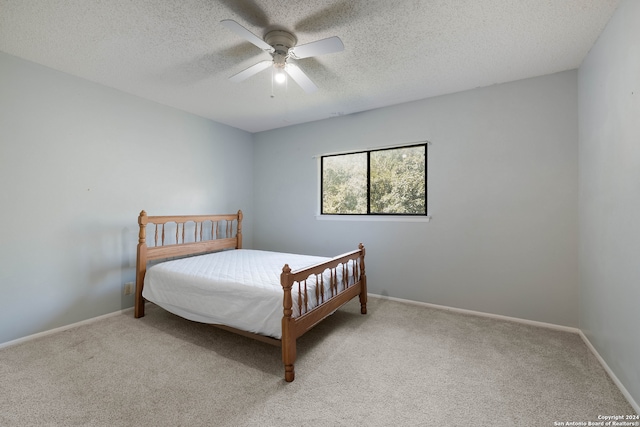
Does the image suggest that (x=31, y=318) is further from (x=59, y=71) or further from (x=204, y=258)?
(x=59, y=71)

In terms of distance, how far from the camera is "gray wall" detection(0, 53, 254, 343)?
95.0 inches

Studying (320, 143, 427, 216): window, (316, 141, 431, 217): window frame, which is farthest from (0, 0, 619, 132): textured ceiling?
(320, 143, 427, 216): window

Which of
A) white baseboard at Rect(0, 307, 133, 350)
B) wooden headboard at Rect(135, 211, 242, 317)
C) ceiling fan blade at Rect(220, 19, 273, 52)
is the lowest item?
white baseboard at Rect(0, 307, 133, 350)

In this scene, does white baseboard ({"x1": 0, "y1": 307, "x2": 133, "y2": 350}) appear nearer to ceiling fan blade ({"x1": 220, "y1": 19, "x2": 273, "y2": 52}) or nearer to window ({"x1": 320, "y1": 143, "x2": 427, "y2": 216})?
window ({"x1": 320, "y1": 143, "x2": 427, "y2": 216})

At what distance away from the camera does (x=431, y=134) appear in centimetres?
330

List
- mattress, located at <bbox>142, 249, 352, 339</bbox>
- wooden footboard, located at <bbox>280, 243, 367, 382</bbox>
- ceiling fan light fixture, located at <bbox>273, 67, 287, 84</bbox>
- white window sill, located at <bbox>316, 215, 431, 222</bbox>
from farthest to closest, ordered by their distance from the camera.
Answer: white window sill, located at <bbox>316, 215, 431, 222</bbox>, ceiling fan light fixture, located at <bbox>273, 67, 287, 84</bbox>, mattress, located at <bbox>142, 249, 352, 339</bbox>, wooden footboard, located at <bbox>280, 243, 367, 382</bbox>

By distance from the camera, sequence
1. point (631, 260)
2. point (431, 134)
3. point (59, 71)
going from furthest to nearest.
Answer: point (431, 134), point (59, 71), point (631, 260)

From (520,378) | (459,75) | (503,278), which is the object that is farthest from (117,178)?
(503,278)

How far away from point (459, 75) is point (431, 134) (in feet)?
2.31

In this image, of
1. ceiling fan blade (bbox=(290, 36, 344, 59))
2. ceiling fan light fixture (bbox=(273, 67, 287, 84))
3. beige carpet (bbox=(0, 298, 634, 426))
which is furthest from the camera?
ceiling fan light fixture (bbox=(273, 67, 287, 84))

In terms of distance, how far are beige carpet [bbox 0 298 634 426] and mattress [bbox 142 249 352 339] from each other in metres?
0.28

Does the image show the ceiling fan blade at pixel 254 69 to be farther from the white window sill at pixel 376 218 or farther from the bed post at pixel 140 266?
the white window sill at pixel 376 218

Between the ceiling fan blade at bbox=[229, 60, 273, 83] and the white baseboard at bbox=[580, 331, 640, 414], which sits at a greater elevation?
the ceiling fan blade at bbox=[229, 60, 273, 83]

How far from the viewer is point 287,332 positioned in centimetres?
194
